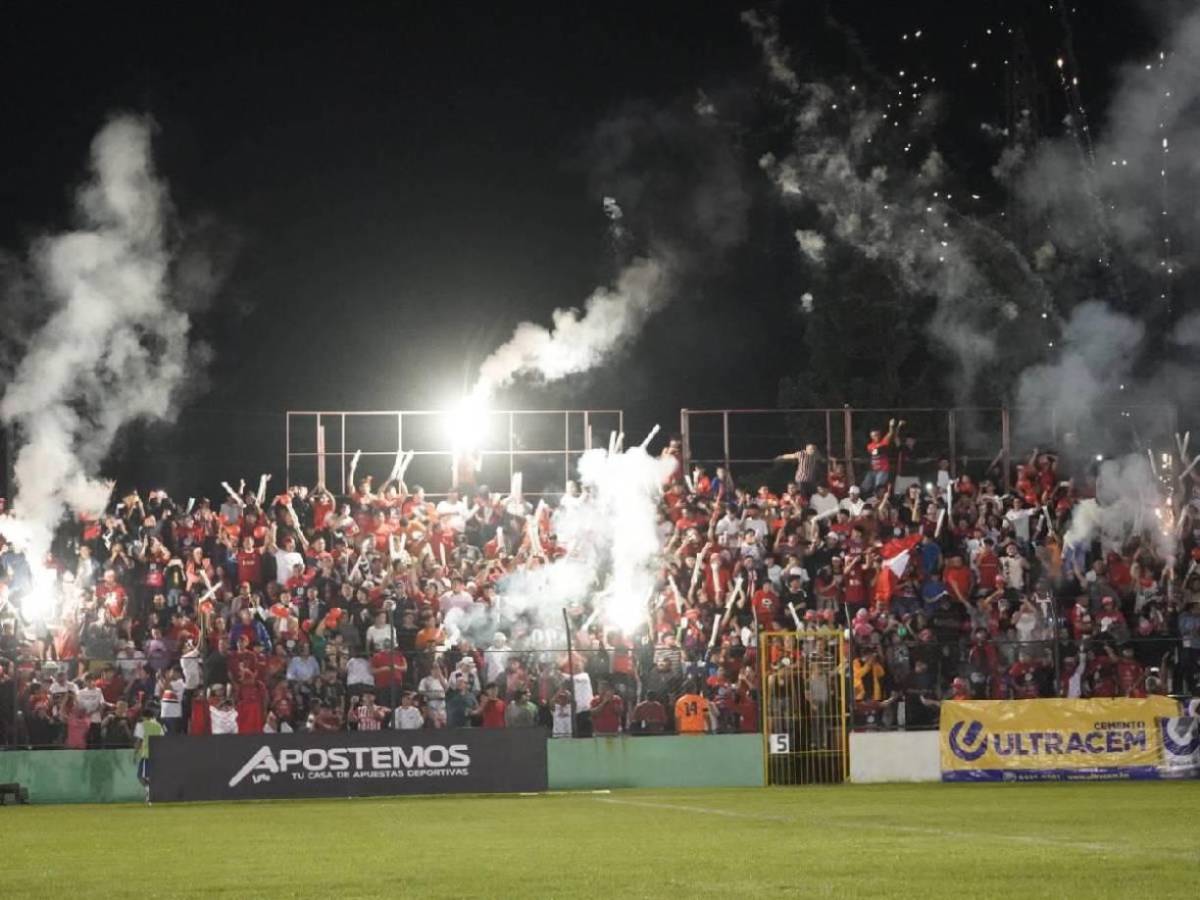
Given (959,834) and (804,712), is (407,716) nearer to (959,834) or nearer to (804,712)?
(804,712)

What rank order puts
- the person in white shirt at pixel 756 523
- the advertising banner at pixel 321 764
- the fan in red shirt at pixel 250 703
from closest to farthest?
the advertising banner at pixel 321 764 → the fan in red shirt at pixel 250 703 → the person in white shirt at pixel 756 523

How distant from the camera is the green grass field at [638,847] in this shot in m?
12.2

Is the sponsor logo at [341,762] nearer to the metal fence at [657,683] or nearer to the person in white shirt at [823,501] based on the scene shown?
the metal fence at [657,683]

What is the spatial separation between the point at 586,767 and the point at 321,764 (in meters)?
4.03

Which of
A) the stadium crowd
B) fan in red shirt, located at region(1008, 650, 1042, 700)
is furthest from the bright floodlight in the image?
fan in red shirt, located at region(1008, 650, 1042, 700)

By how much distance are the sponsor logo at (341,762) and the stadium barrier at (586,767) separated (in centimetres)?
85

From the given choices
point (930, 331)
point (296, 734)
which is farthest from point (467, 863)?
point (930, 331)

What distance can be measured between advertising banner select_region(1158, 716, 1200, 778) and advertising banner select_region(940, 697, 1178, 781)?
100mm

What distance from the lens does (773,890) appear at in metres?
11.6

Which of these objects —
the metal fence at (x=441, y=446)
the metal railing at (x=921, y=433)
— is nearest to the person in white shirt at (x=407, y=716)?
the metal fence at (x=441, y=446)

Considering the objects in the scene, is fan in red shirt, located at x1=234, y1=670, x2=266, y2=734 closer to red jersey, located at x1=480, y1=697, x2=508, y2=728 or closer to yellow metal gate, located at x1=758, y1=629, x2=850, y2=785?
red jersey, located at x1=480, y1=697, x2=508, y2=728

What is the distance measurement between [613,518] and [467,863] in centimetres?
1764

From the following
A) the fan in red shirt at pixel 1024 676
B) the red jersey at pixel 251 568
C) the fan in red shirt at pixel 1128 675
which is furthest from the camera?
the red jersey at pixel 251 568

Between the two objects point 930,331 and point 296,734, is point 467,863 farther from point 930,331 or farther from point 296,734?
point 930,331
